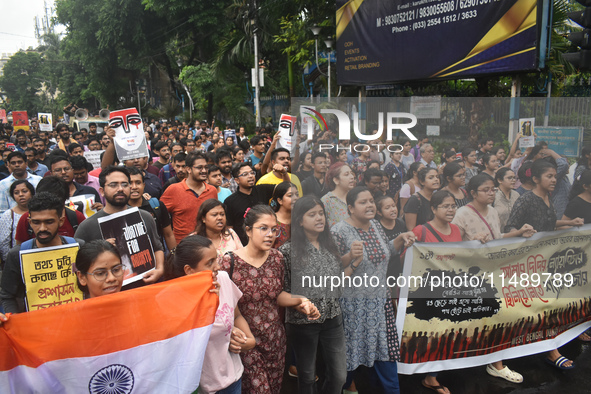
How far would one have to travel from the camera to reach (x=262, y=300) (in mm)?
3182

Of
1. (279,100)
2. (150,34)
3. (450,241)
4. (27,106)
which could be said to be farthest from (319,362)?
(27,106)

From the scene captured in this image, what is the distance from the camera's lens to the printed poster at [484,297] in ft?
11.4

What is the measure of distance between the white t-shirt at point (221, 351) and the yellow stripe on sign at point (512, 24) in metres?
8.73

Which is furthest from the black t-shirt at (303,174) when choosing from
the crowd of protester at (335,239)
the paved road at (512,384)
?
the paved road at (512,384)

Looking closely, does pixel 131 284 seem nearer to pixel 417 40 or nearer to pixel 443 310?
pixel 443 310

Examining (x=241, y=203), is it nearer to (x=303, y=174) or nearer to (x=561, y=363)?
(x=303, y=174)

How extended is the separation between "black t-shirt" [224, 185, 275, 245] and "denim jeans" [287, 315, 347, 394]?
167 cm

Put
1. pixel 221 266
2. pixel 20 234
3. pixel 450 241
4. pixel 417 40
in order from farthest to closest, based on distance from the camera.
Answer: pixel 417 40, pixel 20 234, pixel 450 241, pixel 221 266

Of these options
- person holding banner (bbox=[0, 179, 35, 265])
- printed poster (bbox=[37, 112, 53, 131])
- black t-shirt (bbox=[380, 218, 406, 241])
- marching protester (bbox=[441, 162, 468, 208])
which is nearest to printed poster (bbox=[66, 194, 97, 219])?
person holding banner (bbox=[0, 179, 35, 265])

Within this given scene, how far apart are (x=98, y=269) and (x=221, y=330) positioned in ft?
2.58

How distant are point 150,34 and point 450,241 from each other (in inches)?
1221

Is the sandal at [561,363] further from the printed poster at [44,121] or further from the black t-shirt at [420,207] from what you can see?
the printed poster at [44,121]

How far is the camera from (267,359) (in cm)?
324

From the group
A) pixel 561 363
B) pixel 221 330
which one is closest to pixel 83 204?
pixel 221 330
